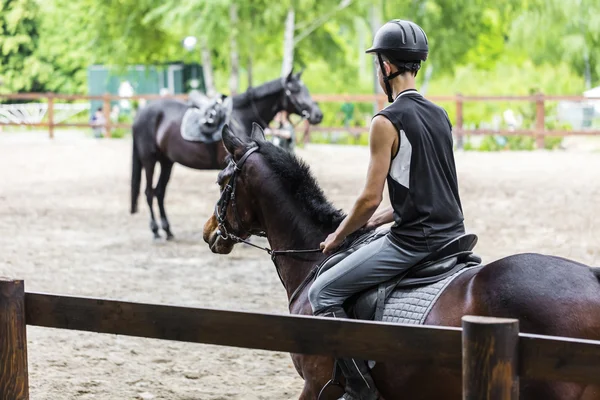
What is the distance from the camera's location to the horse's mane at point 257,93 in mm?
12242

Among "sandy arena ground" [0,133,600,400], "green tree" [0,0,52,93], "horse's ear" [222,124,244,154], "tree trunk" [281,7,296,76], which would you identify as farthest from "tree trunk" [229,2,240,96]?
"horse's ear" [222,124,244,154]

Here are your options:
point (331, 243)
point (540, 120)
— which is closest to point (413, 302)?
point (331, 243)

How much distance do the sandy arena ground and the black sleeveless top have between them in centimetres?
225

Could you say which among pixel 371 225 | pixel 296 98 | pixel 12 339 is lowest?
pixel 12 339

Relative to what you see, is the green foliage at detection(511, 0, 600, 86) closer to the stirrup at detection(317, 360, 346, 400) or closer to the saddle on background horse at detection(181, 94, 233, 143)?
the saddle on background horse at detection(181, 94, 233, 143)

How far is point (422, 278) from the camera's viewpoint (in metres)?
3.60

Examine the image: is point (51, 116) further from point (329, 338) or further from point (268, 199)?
point (329, 338)

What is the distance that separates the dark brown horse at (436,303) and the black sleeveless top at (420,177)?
24 centimetres

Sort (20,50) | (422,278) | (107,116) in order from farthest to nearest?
1. (20,50)
2. (107,116)
3. (422,278)

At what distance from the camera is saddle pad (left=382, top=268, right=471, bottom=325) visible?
11.4ft

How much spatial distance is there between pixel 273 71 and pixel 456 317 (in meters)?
34.4

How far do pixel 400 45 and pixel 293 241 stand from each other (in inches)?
45.1

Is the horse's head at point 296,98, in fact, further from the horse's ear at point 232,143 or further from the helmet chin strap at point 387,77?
the helmet chin strap at point 387,77

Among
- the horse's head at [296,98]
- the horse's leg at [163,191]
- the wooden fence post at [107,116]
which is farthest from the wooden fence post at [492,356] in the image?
the wooden fence post at [107,116]
